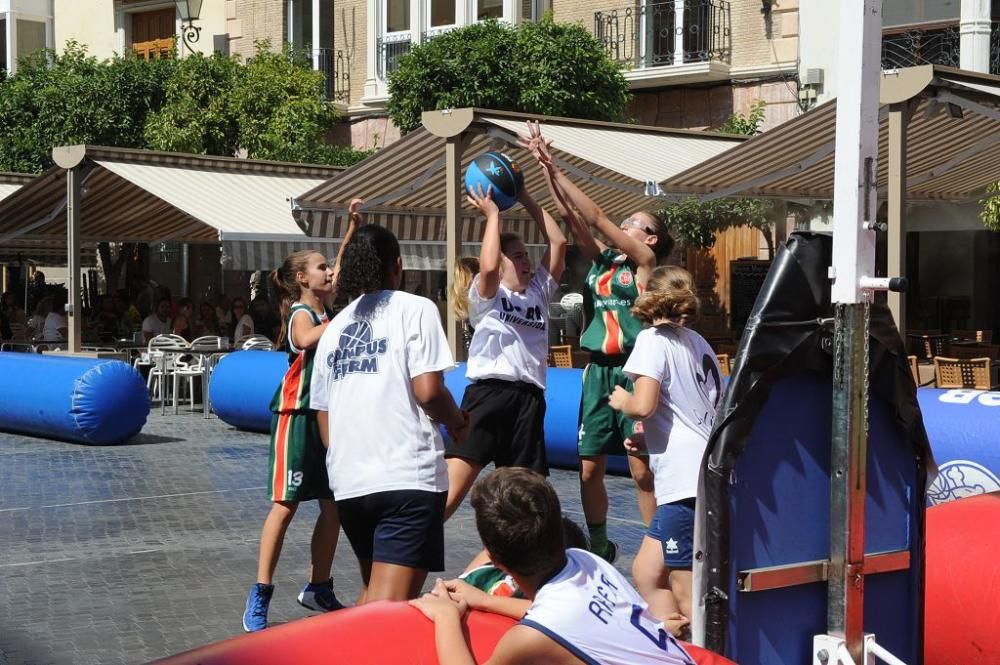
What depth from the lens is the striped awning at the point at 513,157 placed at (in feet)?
45.4

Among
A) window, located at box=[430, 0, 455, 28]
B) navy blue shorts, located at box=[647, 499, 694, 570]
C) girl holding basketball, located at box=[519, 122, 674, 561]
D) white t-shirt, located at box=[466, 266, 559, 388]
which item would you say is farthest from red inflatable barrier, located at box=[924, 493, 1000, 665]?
window, located at box=[430, 0, 455, 28]

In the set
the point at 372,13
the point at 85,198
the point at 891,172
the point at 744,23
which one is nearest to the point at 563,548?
the point at 891,172

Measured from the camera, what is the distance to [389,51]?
87.1ft

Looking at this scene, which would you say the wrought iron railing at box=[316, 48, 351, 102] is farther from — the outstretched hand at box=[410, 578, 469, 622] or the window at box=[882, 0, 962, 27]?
the outstretched hand at box=[410, 578, 469, 622]

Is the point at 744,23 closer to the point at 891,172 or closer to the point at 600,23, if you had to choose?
A: the point at 600,23

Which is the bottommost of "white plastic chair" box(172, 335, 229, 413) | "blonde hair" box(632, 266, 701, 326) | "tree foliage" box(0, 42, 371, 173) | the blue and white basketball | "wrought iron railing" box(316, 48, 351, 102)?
"white plastic chair" box(172, 335, 229, 413)

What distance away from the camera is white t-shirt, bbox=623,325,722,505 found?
5344 millimetres

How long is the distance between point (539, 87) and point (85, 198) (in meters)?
6.92

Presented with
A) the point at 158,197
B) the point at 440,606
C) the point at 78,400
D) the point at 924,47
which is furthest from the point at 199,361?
the point at 440,606

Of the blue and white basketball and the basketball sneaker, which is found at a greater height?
the blue and white basketball

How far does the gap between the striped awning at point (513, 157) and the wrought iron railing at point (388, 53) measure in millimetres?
9398

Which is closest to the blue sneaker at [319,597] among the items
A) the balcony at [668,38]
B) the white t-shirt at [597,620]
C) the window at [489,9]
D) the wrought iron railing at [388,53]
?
the white t-shirt at [597,620]

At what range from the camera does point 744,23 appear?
74.2 feet

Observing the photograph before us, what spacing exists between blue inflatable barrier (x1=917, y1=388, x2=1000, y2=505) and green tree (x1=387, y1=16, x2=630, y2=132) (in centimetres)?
1370
